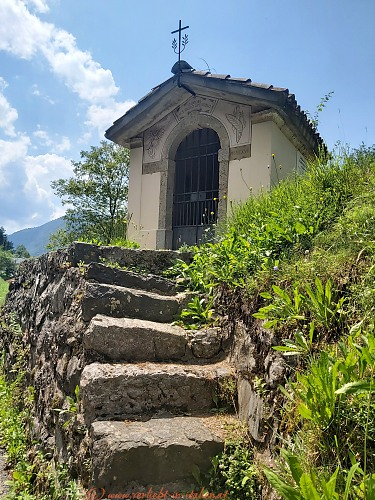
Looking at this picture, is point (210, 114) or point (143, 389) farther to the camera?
point (210, 114)

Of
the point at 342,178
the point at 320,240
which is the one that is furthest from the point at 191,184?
the point at 320,240

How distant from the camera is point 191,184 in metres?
8.00

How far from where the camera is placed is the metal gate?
766cm

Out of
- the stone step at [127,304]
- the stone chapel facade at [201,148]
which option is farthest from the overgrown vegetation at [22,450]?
the stone chapel facade at [201,148]

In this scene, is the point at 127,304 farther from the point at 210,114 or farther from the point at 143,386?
the point at 210,114

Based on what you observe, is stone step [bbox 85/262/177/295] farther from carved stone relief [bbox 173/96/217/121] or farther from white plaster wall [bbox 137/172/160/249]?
carved stone relief [bbox 173/96/217/121]

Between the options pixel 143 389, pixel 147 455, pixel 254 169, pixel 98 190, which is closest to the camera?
pixel 147 455

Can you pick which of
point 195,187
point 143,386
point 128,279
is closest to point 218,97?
point 195,187

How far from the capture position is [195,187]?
794 centimetres

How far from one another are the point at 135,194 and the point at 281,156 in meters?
3.46

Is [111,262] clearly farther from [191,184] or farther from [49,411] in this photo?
[191,184]

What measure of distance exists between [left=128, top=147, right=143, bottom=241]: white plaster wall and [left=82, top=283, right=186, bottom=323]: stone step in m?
4.81

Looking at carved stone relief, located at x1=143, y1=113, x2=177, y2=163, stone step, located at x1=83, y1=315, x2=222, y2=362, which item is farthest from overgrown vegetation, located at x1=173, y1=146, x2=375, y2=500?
carved stone relief, located at x1=143, y1=113, x2=177, y2=163

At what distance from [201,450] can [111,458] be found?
0.55 m
